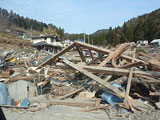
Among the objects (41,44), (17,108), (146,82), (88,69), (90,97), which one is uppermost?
(41,44)

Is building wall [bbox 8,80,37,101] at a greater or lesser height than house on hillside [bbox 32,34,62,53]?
lesser

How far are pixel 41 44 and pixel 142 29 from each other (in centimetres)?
4038

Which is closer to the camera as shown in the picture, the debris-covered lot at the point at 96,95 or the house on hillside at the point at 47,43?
the debris-covered lot at the point at 96,95

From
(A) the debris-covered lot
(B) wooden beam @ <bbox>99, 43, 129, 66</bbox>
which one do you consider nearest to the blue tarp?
(A) the debris-covered lot

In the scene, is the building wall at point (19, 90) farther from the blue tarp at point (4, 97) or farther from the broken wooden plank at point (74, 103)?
the broken wooden plank at point (74, 103)

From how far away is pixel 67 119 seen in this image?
3.27 meters

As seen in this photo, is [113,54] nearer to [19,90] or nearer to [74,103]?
[74,103]

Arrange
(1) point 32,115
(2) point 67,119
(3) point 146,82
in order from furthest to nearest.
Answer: (3) point 146,82, (1) point 32,115, (2) point 67,119

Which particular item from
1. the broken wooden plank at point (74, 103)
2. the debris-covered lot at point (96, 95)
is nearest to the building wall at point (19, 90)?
the debris-covered lot at point (96, 95)

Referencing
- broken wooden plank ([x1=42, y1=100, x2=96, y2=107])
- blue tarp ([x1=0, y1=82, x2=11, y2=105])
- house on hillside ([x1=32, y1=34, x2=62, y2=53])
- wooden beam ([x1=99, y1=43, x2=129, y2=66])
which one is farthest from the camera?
house on hillside ([x1=32, y1=34, x2=62, y2=53])

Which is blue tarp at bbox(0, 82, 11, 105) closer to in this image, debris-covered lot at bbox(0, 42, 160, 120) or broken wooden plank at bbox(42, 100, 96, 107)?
debris-covered lot at bbox(0, 42, 160, 120)

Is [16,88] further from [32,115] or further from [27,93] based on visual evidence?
[32,115]

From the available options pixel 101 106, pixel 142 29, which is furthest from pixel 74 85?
pixel 142 29

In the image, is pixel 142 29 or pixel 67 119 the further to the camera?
pixel 142 29
